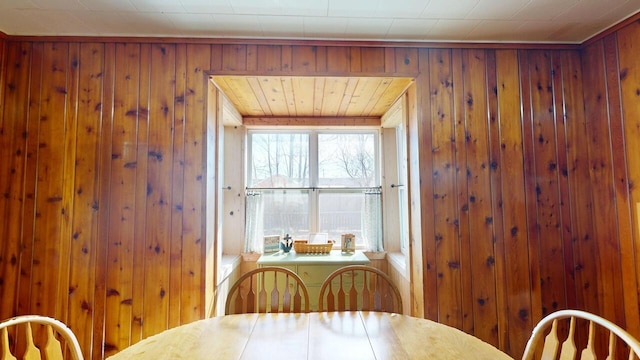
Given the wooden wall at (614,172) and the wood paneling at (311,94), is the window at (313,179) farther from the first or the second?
the wooden wall at (614,172)

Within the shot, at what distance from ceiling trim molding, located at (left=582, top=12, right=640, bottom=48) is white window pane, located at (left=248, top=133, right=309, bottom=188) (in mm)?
2429

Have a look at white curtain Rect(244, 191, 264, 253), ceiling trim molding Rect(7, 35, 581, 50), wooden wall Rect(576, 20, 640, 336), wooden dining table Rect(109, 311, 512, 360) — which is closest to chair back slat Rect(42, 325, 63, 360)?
wooden dining table Rect(109, 311, 512, 360)

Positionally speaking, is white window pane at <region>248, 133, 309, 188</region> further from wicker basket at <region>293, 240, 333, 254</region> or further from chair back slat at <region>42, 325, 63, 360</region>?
chair back slat at <region>42, 325, 63, 360</region>

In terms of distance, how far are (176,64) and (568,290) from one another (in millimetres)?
2995

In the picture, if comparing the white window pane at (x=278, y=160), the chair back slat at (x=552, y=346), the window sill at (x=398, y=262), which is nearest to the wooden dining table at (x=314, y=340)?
the chair back slat at (x=552, y=346)

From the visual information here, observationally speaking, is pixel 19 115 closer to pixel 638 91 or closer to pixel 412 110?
pixel 412 110

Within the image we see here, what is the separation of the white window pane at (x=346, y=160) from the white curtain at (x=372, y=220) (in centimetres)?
16

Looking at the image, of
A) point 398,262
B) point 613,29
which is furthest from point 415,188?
point 613,29

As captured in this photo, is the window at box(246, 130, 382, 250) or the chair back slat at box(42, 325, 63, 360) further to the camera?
the window at box(246, 130, 382, 250)

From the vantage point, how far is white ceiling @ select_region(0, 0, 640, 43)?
1.66 meters

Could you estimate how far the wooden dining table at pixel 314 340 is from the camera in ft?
3.63

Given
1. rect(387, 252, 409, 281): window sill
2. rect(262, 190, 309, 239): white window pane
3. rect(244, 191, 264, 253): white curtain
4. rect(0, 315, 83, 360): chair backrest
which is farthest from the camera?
rect(262, 190, 309, 239): white window pane

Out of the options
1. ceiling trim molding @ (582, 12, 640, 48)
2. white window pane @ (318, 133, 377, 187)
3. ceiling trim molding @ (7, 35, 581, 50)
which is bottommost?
white window pane @ (318, 133, 377, 187)

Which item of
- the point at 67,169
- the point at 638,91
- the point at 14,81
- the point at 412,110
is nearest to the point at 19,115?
the point at 14,81
